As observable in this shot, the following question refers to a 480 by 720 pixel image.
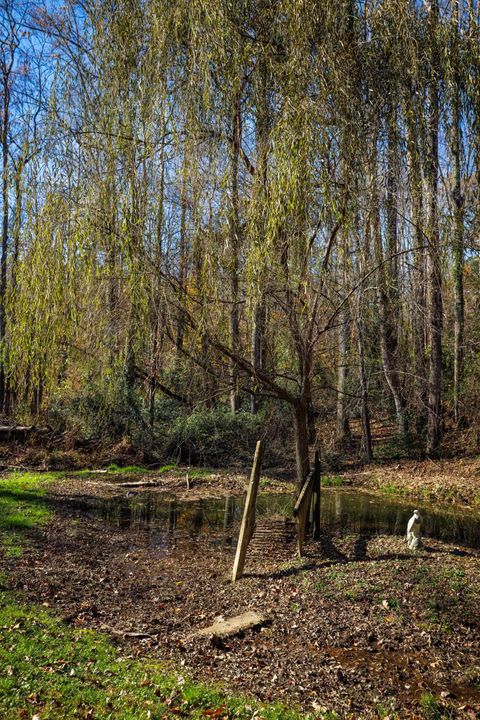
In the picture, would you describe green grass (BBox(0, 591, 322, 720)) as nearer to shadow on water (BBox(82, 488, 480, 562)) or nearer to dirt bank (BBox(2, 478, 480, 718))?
dirt bank (BBox(2, 478, 480, 718))

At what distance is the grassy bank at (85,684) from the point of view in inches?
143

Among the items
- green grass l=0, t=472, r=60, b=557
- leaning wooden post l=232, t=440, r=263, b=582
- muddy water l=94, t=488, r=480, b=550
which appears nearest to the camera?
leaning wooden post l=232, t=440, r=263, b=582

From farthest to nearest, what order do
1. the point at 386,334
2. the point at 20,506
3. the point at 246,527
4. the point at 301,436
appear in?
the point at 386,334, the point at 20,506, the point at 301,436, the point at 246,527

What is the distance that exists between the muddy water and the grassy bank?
474 centimetres

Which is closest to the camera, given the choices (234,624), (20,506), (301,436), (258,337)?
(234,624)

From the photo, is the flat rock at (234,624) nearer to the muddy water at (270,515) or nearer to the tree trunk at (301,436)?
the tree trunk at (301,436)

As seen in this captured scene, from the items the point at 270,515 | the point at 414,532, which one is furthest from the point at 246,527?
the point at 270,515

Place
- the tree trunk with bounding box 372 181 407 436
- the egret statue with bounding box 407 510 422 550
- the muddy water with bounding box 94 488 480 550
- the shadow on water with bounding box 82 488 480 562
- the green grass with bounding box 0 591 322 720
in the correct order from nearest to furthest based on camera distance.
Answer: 1. the green grass with bounding box 0 591 322 720
2. the tree trunk with bounding box 372 181 407 436
3. the egret statue with bounding box 407 510 422 550
4. the shadow on water with bounding box 82 488 480 562
5. the muddy water with bounding box 94 488 480 550

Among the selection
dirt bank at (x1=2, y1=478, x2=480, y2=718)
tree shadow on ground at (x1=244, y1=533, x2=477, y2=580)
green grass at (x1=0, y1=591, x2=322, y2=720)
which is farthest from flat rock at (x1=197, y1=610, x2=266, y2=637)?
tree shadow on ground at (x1=244, y1=533, x2=477, y2=580)

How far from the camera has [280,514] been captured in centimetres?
1140

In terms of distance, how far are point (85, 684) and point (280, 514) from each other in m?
7.73

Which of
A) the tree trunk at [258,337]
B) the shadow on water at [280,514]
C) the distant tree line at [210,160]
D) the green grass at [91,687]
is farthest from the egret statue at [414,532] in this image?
the green grass at [91,687]

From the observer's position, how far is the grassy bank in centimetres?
363

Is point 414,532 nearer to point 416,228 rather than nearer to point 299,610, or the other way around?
point 299,610
